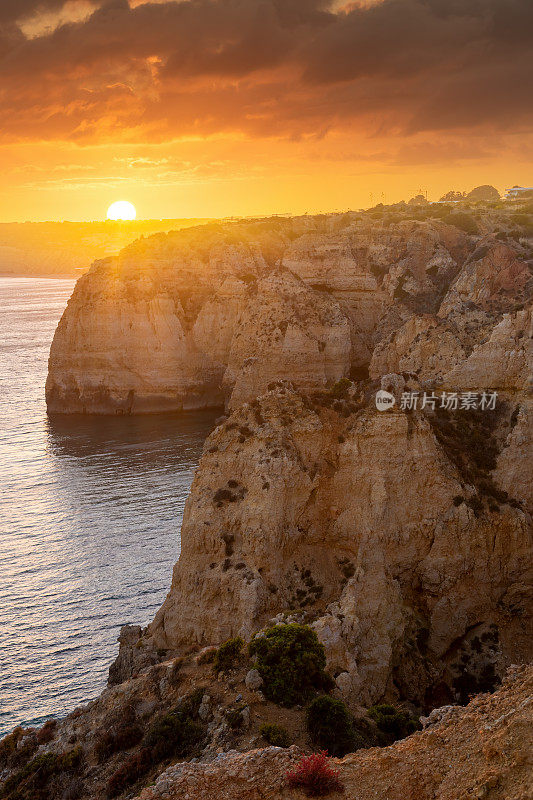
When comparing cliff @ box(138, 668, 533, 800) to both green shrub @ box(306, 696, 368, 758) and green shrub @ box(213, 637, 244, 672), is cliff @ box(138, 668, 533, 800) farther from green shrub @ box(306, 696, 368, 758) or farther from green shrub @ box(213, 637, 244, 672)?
green shrub @ box(213, 637, 244, 672)

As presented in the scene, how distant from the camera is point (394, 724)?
75.7 ft

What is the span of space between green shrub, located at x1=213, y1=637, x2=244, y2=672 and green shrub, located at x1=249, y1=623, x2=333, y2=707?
49 centimetres

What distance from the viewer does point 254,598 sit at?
28953 mm

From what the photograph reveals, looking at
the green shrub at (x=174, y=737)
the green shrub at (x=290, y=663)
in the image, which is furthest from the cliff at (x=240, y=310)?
the green shrub at (x=174, y=737)

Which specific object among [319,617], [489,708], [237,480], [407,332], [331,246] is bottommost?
[319,617]

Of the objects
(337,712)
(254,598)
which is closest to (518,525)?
(254,598)

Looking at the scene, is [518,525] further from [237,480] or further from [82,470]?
[82,470]

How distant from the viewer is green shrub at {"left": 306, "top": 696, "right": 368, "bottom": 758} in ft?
66.3

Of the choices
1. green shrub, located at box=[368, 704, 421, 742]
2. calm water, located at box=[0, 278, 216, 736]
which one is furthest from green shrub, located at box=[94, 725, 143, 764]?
calm water, located at box=[0, 278, 216, 736]

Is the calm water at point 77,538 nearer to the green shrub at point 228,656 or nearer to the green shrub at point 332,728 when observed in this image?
the green shrub at point 228,656

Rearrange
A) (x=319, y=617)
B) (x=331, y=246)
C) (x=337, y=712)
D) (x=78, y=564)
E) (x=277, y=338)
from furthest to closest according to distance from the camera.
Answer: (x=331, y=246) < (x=277, y=338) < (x=78, y=564) < (x=319, y=617) < (x=337, y=712)

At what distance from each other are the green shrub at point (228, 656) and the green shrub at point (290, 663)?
49cm

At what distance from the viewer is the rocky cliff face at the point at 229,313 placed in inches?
3450

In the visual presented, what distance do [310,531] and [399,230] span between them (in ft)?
248
